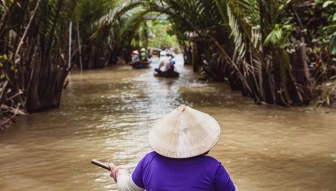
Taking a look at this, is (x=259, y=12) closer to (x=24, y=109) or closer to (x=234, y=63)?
(x=234, y=63)

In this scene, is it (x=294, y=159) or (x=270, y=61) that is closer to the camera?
(x=294, y=159)

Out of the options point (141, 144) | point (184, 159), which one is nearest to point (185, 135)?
point (184, 159)

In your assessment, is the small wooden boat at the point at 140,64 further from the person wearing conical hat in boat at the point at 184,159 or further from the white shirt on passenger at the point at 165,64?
the person wearing conical hat in boat at the point at 184,159

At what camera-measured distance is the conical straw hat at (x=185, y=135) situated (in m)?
2.27

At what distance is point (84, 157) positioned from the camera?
211 inches

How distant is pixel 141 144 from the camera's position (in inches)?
235

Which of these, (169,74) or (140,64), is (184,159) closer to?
(169,74)

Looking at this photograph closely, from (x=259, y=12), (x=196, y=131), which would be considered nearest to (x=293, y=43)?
(x=259, y=12)

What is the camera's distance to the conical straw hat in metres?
2.27

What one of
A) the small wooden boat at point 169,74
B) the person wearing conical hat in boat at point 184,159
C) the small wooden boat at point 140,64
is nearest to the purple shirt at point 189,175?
the person wearing conical hat in boat at point 184,159

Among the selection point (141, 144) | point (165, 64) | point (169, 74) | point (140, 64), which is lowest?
point (141, 144)

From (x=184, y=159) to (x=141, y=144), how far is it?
374 cm

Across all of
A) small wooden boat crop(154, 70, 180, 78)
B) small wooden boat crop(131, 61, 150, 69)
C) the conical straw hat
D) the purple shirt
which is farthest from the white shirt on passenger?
the purple shirt

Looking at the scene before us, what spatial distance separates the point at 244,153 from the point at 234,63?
13.7 feet
